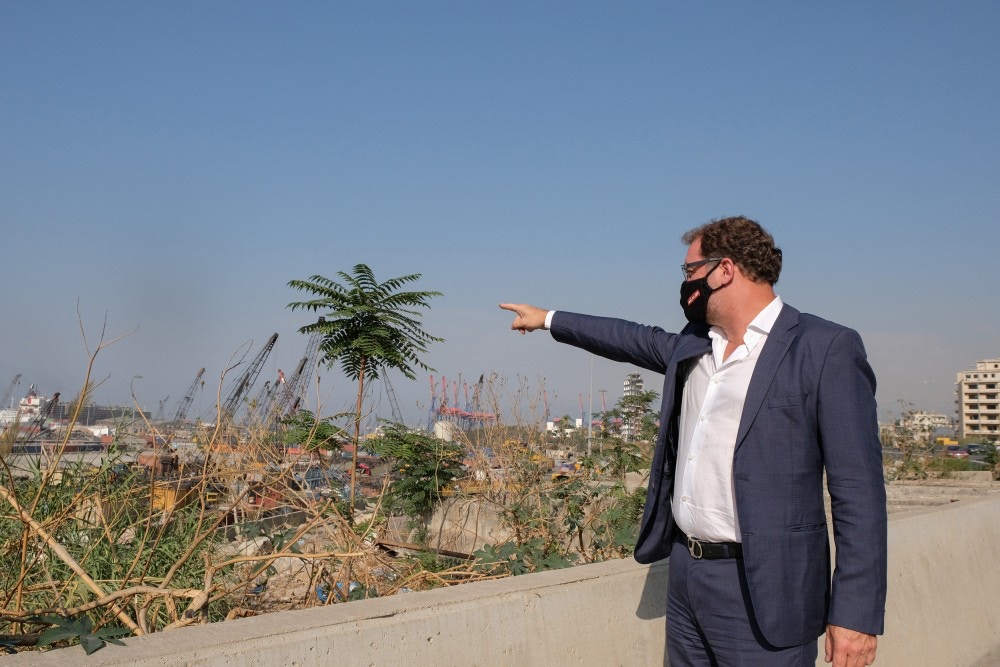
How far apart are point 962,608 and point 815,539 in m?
3.34

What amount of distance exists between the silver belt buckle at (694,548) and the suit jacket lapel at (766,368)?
384mm

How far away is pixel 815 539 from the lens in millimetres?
2547

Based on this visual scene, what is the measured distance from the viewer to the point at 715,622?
8.59 ft

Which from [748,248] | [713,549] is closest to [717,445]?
[713,549]

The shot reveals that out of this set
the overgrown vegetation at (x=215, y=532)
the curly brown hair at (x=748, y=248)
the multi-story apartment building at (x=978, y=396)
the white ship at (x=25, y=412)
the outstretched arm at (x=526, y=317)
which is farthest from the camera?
the multi-story apartment building at (x=978, y=396)

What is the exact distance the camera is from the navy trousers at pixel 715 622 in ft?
8.29

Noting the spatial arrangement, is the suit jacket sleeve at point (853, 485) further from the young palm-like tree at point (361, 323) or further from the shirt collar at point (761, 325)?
the young palm-like tree at point (361, 323)

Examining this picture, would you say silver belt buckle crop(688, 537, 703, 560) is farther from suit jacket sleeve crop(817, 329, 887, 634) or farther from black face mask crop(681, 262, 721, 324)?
black face mask crop(681, 262, 721, 324)

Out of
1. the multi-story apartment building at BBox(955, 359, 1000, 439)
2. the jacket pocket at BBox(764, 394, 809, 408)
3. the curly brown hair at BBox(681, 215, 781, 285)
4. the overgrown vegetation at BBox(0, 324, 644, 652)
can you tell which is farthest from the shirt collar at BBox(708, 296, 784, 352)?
the multi-story apartment building at BBox(955, 359, 1000, 439)

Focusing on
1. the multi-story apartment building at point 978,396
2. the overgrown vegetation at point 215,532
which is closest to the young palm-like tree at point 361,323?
the overgrown vegetation at point 215,532

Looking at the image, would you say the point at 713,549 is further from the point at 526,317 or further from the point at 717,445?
the point at 526,317

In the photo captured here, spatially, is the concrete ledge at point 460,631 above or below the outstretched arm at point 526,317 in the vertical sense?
below

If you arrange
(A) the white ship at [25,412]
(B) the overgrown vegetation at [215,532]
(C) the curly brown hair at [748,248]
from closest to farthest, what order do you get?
(C) the curly brown hair at [748,248], (B) the overgrown vegetation at [215,532], (A) the white ship at [25,412]

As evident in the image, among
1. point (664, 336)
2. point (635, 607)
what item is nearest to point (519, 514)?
point (635, 607)
